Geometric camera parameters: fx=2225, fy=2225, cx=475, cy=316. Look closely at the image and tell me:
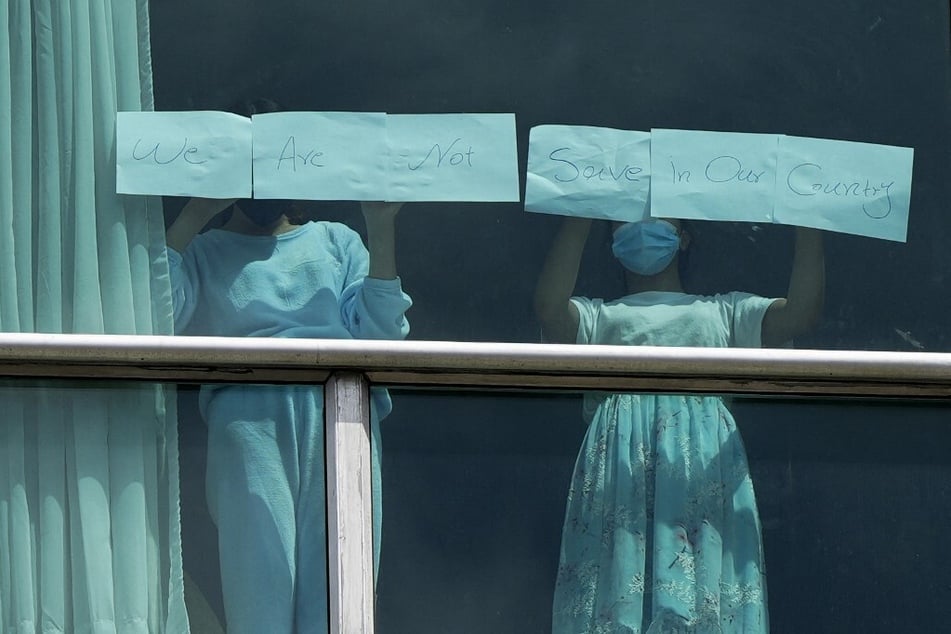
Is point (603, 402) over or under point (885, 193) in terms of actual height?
under

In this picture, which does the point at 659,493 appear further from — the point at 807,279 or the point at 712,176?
the point at 712,176

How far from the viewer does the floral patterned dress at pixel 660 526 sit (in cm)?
408

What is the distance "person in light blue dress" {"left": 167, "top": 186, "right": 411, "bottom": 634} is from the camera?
4.02 meters

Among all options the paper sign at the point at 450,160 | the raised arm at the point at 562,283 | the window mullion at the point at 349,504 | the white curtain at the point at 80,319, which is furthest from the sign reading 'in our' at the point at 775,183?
the white curtain at the point at 80,319

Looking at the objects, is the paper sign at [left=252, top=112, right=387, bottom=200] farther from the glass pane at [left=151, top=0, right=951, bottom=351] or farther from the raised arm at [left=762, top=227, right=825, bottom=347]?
the raised arm at [left=762, top=227, right=825, bottom=347]

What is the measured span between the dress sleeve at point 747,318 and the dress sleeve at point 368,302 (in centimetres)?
62

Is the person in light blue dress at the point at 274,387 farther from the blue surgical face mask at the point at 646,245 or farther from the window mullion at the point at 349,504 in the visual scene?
the blue surgical face mask at the point at 646,245

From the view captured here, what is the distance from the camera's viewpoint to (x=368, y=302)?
4.18 meters

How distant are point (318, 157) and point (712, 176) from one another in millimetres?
765

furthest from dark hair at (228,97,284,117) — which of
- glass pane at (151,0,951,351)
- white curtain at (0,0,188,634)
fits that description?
white curtain at (0,0,188,634)

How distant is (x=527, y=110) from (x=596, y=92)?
144mm

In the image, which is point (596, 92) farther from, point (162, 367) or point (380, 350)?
point (162, 367)

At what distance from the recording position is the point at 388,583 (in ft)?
13.2

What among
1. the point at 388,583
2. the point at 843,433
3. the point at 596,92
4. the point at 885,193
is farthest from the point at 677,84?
the point at 388,583
